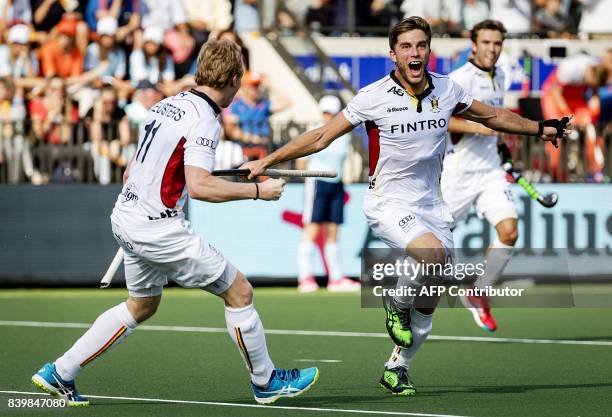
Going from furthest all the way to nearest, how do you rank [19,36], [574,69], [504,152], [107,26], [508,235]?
[107,26] < [19,36] < [574,69] < [504,152] < [508,235]

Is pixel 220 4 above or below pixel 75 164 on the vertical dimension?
above

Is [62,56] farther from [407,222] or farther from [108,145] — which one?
[407,222]

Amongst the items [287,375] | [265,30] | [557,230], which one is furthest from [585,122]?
[287,375]

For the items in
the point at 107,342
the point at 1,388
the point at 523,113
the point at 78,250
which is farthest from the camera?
the point at 523,113

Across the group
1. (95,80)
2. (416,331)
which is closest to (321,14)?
(95,80)

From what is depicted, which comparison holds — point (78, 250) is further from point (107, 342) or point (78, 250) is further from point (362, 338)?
point (107, 342)

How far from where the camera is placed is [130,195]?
8.38 m

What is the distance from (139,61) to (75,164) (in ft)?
8.92

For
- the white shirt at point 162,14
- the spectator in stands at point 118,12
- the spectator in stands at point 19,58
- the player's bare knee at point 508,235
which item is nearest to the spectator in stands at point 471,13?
the white shirt at point 162,14

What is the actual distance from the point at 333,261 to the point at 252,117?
97.2 inches

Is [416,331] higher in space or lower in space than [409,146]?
lower

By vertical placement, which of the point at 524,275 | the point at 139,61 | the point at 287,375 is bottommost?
the point at 524,275

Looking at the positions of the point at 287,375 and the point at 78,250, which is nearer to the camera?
the point at 287,375

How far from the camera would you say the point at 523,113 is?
19344 mm
